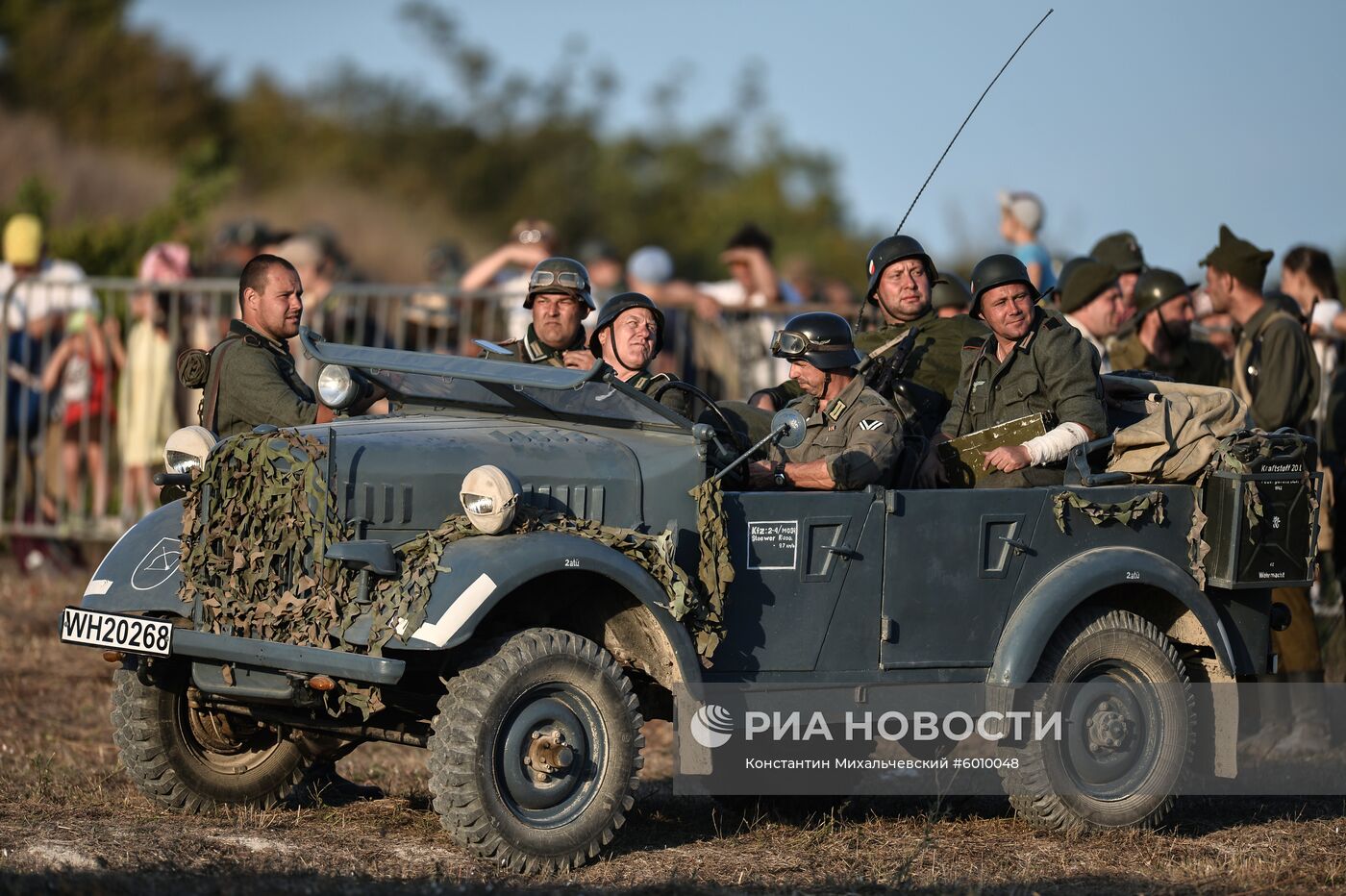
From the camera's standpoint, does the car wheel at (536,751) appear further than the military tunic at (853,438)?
No

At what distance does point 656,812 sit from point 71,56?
3148 centimetres

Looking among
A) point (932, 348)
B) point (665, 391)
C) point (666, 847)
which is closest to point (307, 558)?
point (666, 847)

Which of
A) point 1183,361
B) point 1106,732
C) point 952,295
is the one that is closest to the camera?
point 1106,732

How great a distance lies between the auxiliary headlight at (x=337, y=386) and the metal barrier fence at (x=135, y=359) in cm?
590

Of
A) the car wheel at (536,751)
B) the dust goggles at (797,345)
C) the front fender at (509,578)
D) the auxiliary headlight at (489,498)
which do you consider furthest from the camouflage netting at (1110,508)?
the auxiliary headlight at (489,498)

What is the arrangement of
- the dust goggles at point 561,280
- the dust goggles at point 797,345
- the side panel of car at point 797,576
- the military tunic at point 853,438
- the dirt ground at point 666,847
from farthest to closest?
1. the dust goggles at point 561,280
2. the dust goggles at point 797,345
3. the military tunic at point 853,438
4. the side panel of car at point 797,576
5. the dirt ground at point 666,847

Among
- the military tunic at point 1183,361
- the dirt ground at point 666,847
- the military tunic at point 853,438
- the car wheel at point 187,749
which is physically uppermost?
the military tunic at point 1183,361

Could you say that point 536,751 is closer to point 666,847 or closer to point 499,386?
point 666,847

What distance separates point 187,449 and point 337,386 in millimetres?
608

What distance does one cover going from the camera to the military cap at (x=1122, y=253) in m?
11.3

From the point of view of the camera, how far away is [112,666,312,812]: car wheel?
23.3 feet

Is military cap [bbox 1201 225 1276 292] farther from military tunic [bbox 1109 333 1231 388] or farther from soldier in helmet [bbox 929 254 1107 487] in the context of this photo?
soldier in helmet [bbox 929 254 1107 487]

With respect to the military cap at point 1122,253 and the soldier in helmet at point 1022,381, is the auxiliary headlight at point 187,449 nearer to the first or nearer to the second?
the soldier in helmet at point 1022,381

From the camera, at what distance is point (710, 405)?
7516mm
